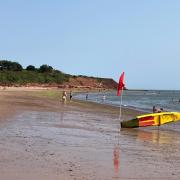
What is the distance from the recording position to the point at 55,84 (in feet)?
458

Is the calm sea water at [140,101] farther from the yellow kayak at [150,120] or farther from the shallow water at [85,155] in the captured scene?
the shallow water at [85,155]

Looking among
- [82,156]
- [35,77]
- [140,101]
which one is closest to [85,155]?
[82,156]

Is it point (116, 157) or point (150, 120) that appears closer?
point (116, 157)

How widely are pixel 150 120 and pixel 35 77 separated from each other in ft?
376

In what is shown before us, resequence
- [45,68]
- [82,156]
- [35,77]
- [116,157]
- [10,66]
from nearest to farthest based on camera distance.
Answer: [82,156] → [116,157] → [35,77] → [10,66] → [45,68]

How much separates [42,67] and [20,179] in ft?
483

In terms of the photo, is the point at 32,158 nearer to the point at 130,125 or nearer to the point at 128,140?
the point at 128,140

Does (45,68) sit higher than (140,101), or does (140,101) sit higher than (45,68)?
(45,68)

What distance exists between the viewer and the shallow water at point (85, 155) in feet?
28.4

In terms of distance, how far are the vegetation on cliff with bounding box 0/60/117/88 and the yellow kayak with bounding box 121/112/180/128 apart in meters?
94.5

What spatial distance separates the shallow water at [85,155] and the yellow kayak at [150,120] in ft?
12.4

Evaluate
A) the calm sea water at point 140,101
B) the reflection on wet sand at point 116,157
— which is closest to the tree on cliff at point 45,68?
the calm sea water at point 140,101

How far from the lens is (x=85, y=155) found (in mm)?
10711

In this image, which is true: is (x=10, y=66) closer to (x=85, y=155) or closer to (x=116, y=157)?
(x=85, y=155)
